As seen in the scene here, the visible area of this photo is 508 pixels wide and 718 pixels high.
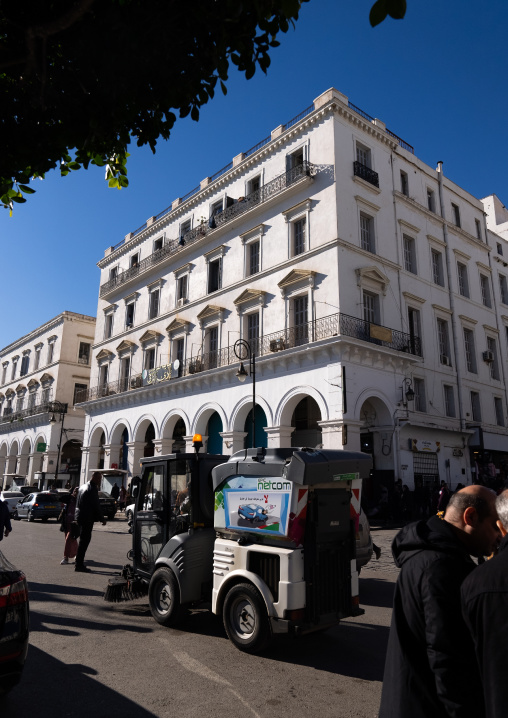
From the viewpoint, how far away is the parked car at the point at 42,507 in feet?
80.1

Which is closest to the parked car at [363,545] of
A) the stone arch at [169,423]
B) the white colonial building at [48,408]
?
the stone arch at [169,423]

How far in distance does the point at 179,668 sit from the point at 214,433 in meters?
20.5

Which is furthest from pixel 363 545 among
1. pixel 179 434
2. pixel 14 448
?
pixel 14 448

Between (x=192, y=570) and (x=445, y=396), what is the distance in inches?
808

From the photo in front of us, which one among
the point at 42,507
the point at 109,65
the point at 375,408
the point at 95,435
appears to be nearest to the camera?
the point at 109,65

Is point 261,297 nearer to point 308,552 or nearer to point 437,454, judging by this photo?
point 437,454

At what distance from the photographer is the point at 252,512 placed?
221 inches

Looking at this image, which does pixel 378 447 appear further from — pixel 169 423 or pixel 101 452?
pixel 101 452

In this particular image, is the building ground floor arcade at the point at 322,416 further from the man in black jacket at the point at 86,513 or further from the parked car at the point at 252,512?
the parked car at the point at 252,512

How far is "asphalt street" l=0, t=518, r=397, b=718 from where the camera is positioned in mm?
4125

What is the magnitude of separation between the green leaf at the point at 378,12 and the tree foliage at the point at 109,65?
0.63 m

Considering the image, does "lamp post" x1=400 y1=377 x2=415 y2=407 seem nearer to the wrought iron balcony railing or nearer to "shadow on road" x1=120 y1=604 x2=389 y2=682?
"shadow on road" x1=120 y1=604 x2=389 y2=682

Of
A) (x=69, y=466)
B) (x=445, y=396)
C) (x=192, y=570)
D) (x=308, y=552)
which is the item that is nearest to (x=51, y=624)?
(x=192, y=570)

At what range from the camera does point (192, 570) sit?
245 inches
